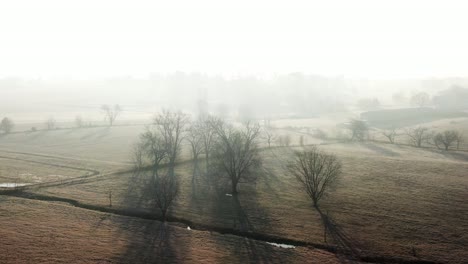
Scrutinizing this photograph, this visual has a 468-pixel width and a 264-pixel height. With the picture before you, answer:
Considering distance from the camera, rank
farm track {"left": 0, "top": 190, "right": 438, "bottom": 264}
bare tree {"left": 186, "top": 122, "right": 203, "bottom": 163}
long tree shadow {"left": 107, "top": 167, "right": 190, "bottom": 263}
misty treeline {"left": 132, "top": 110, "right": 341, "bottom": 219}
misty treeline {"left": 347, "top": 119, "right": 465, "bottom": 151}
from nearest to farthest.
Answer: long tree shadow {"left": 107, "top": 167, "right": 190, "bottom": 263} < farm track {"left": 0, "top": 190, "right": 438, "bottom": 264} < misty treeline {"left": 132, "top": 110, "right": 341, "bottom": 219} < bare tree {"left": 186, "top": 122, "right": 203, "bottom": 163} < misty treeline {"left": 347, "top": 119, "right": 465, "bottom": 151}

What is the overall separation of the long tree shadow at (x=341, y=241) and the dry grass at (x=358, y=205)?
431 millimetres

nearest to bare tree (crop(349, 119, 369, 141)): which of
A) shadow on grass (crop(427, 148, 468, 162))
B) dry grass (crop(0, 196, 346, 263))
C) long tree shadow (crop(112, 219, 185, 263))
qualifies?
shadow on grass (crop(427, 148, 468, 162))

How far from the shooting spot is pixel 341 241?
122 feet

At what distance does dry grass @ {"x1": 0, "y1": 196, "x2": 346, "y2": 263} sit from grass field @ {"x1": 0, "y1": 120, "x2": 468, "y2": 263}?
4.3 inches

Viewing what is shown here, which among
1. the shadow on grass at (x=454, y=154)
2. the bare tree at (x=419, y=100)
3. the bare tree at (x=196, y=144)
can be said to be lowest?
the shadow on grass at (x=454, y=154)

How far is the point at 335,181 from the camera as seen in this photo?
56.0 m

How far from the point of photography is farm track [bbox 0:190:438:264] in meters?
33.9

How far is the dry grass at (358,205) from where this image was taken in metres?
37.2

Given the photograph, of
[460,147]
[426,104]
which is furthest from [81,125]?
[426,104]

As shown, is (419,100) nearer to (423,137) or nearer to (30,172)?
(423,137)

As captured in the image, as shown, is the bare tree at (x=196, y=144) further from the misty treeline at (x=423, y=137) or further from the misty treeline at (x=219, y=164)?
the misty treeline at (x=423, y=137)

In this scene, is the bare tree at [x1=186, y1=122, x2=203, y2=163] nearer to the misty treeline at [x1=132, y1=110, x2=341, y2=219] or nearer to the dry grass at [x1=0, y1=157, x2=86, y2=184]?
the misty treeline at [x1=132, y1=110, x2=341, y2=219]

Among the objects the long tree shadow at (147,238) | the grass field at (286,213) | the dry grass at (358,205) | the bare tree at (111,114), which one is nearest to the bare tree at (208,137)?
the grass field at (286,213)

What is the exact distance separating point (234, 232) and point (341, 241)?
11518 mm
